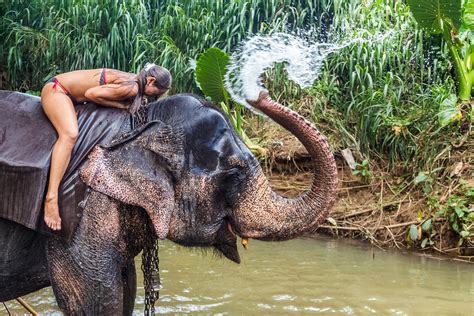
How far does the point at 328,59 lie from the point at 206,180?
22.5 ft

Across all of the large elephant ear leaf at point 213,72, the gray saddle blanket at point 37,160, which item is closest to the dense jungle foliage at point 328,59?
the large elephant ear leaf at point 213,72

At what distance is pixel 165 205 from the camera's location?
2.75 meters

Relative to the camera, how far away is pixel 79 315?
2.77 meters

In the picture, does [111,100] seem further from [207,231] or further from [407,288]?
[407,288]

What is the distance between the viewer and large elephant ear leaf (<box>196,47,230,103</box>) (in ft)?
25.7

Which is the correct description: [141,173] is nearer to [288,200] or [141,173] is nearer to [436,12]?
[288,200]

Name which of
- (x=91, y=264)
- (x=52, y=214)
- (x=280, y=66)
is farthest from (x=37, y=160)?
(x=280, y=66)

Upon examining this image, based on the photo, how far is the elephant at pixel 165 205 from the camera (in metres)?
2.74

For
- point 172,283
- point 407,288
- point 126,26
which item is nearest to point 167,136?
point 172,283

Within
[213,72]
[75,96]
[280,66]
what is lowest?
[75,96]

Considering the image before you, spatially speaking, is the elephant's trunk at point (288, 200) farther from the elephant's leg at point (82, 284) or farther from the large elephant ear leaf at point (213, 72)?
the large elephant ear leaf at point (213, 72)

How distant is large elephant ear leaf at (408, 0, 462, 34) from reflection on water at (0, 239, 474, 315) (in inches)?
108

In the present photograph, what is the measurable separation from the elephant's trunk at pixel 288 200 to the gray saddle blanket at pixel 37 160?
67 centimetres

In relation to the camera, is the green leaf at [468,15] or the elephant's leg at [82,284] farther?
the green leaf at [468,15]
